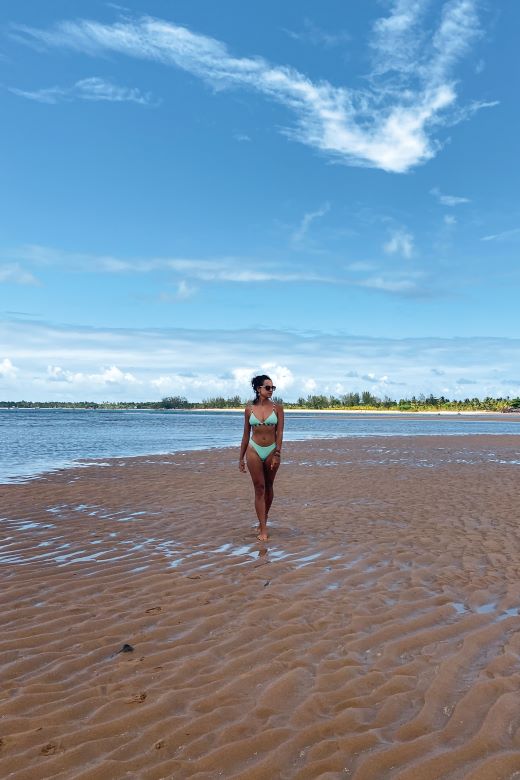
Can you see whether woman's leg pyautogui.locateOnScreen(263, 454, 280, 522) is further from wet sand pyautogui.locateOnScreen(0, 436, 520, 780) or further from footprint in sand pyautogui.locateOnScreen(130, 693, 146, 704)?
footprint in sand pyautogui.locateOnScreen(130, 693, 146, 704)

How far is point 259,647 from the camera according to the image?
5422 millimetres

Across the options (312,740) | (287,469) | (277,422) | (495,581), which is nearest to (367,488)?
(287,469)

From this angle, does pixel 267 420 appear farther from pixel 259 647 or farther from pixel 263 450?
pixel 259 647

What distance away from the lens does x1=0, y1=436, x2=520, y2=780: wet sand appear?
3.79m

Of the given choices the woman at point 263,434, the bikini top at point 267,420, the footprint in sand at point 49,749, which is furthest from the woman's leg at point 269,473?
the footprint in sand at point 49,749

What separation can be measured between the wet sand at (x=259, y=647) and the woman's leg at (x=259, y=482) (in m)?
0.30

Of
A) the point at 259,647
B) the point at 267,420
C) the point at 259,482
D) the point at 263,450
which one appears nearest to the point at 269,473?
the point at 259,482

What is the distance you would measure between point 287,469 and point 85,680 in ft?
55.8

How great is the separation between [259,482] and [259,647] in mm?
4306

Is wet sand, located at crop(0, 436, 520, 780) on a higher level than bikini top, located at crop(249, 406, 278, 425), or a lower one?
lower

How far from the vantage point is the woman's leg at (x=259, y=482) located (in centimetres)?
961

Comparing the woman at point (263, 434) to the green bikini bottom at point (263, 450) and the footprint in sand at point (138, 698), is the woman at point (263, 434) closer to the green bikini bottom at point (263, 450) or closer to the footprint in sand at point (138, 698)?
the green bikini bottom at point (263, 450)

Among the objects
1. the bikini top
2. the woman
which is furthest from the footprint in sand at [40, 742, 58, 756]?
the bikini top

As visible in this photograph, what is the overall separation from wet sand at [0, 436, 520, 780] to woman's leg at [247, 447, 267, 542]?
0.98 feet
